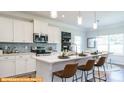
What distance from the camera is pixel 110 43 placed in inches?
328

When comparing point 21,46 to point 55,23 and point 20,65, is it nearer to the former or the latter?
point 20,65

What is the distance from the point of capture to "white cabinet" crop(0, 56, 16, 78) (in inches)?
161

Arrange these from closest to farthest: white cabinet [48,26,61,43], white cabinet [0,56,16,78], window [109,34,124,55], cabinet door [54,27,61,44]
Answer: white cabinet [0,56,16,78] → white cabinet [48,26,61,43] → cabinet door [54,27,61,44] → window [109,34,124,55]

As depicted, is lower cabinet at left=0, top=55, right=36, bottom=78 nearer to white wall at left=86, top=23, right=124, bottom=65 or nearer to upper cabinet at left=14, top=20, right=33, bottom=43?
upper cabinet at left=14, top=20, right=33, bottom=43

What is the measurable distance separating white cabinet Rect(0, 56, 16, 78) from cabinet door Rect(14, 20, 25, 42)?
0.83 m

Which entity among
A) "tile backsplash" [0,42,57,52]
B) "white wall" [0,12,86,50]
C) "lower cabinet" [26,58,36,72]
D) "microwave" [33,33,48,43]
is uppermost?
"white wall" [0,12,86,50]

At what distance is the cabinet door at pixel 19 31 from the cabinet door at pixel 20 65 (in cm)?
75

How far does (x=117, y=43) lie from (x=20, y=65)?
6.37 m

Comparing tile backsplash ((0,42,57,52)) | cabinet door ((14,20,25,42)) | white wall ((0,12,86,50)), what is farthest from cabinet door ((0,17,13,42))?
tile backsplash ((0,42,57,52))

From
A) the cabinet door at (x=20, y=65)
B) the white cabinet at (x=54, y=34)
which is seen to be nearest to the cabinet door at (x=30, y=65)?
the cabinet door at (x=20, y=65)

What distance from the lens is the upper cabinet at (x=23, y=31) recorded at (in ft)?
15.4

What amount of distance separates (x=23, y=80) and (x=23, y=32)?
4244mm
